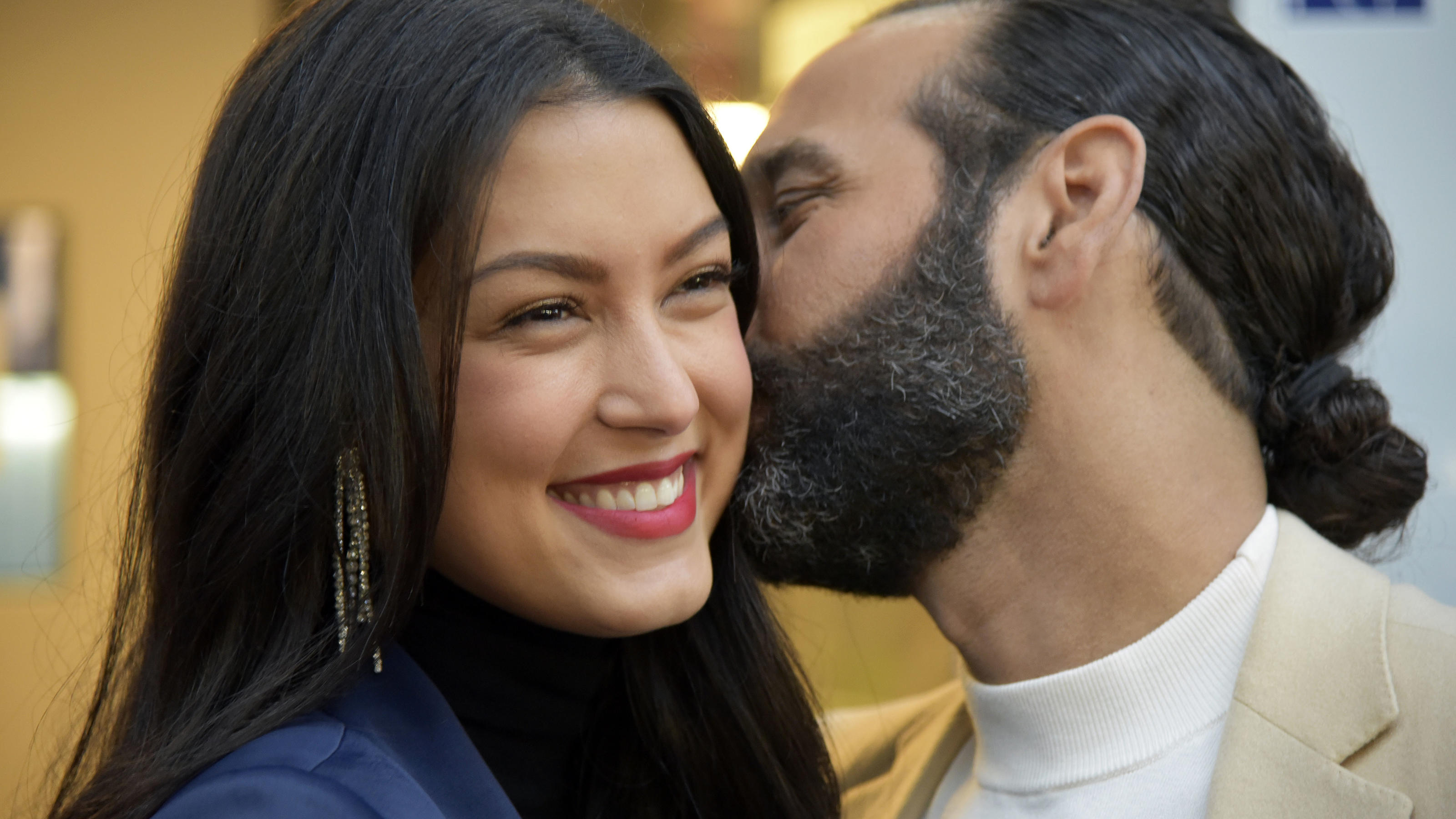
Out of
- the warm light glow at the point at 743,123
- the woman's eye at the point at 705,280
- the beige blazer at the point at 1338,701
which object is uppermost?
the woman's eye at the point at 705,280

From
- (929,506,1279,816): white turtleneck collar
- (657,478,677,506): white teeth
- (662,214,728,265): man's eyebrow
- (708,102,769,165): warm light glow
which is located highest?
→ (662,214,728,265): man's eyebrow

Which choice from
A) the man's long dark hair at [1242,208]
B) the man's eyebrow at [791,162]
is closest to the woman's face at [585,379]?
the man's eyebrow at [791,162]

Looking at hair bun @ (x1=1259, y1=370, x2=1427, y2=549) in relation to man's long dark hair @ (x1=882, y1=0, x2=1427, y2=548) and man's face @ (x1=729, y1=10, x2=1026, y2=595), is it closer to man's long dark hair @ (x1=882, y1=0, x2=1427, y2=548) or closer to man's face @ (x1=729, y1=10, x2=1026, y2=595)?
man's long dark hair @ (x1=882, y1=0, x2=1427, y2=548)

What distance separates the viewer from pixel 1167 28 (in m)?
2.17

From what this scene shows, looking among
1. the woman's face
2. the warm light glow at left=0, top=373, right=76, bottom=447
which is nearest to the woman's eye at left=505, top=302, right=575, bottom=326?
the woman's face

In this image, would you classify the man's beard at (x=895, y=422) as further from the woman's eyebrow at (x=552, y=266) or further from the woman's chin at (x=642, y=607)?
the woman's eyebrow at (x=552, y=266)

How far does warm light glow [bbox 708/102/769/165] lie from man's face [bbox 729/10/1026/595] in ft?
1.09

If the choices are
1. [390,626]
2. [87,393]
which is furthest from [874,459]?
[87,393]

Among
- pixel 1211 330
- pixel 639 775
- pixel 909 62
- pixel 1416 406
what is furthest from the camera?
pixel 1416 406

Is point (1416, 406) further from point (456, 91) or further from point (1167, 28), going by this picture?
point (456, 91)

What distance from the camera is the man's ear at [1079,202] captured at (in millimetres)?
1965

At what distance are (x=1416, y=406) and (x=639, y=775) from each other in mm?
1700

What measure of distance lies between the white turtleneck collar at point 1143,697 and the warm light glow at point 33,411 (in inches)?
134

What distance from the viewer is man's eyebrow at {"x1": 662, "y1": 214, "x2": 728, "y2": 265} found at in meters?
1.58
